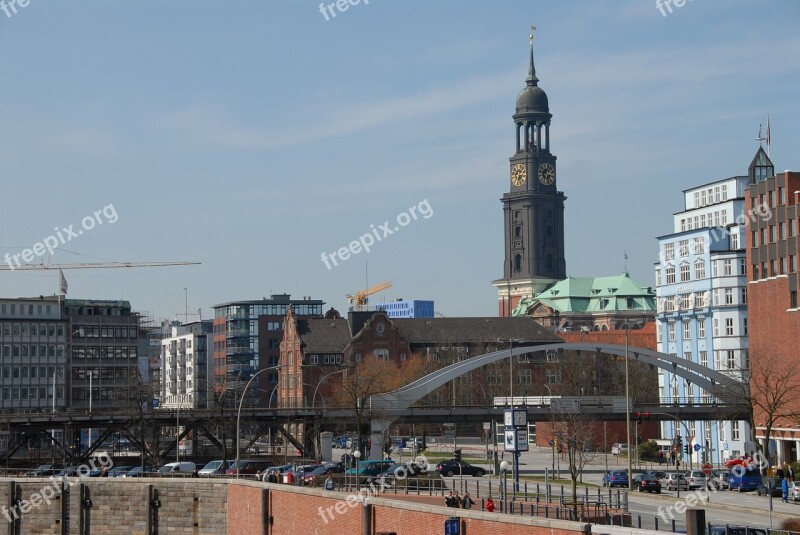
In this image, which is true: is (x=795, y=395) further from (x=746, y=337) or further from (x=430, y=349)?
(x=430, y=349)

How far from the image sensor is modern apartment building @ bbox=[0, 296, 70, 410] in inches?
6550

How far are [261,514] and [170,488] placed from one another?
11051mm

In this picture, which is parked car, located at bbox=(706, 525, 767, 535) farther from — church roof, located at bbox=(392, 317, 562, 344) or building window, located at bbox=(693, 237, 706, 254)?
church roof, located at bbox=(392, 317, 562, 344)

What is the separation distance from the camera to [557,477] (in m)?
93.2

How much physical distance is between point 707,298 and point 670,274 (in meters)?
8.57

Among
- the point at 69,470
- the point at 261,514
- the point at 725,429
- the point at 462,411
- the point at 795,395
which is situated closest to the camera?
the point at 261,514

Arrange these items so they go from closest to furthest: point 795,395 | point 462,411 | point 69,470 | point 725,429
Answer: point 69,470 < point 795,395 < point 462,411 < point 725,429

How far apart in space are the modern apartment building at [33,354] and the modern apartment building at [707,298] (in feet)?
245

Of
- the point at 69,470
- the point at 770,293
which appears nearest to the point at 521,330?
the point at 770,293

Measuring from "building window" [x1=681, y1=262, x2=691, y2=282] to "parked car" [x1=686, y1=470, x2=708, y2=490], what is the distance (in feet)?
140

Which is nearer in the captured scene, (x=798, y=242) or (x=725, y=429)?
(x=798, y=242)

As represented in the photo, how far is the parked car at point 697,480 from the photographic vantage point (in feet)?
275

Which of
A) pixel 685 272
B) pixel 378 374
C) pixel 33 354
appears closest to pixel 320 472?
pixel 378 374

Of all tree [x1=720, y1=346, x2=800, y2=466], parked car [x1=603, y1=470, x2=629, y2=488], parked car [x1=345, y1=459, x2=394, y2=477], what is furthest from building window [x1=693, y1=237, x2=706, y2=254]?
parked car [x1=345, y1=459, x2=394, y2=477]
